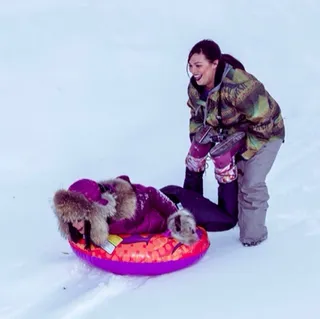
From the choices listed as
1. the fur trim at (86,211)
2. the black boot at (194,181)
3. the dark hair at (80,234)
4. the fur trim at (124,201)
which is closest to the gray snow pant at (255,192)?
the black boot at (194,181)

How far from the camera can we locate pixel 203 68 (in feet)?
11.5

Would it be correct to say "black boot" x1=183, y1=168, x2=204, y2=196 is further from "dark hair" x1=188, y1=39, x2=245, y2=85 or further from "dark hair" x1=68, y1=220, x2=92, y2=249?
"dark hair" x1=68, y1=220, x2=92, y2=249

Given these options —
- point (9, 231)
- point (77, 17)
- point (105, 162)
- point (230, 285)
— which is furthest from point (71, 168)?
point (77, 17)

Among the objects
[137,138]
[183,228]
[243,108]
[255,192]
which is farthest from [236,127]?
[137,138]

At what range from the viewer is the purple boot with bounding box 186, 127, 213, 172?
3781 mm

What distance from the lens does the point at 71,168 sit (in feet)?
16.3

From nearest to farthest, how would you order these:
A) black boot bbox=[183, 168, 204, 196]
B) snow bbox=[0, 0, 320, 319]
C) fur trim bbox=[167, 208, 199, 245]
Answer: snow bbox=[0, 0, 320, 319], fur trim bbox=[167, 208, 199, 245], black boot bbox=[183, 168, 204, 196]

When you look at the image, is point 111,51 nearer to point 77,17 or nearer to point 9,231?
point 77,17

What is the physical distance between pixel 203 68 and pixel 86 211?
1011 millimetres

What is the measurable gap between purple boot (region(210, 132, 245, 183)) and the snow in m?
0.45

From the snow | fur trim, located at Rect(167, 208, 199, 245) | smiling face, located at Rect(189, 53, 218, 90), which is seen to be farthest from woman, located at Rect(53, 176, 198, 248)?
smiling face, located at Rect(189, 53, 218, 90)

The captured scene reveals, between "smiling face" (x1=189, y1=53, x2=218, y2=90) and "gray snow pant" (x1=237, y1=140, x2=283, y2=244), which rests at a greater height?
"smiling face" (x1=189, y1=53, x2=218, y2=90)

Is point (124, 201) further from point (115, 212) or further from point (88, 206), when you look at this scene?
point (88, 206)

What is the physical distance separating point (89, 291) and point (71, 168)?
5.80ft
